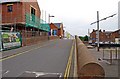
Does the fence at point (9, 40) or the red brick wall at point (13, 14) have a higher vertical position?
the red brick wall at point (13, 14)

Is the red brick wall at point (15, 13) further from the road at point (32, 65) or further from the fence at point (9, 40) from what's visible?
the road at point (32, 65)

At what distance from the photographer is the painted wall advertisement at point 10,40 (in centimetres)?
2760

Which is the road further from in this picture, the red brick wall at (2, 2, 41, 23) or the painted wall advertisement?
the red brick wall at (2, 2, 41, 23)

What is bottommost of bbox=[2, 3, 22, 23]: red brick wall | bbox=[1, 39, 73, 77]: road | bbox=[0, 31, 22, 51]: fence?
bbox=[1, 39, 73, 77]: road

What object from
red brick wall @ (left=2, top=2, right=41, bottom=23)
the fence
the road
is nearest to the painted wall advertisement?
the fence

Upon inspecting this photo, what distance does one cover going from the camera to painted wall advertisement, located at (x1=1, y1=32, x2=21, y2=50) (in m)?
27.6

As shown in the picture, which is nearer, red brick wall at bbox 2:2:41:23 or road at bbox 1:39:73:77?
road at bbox 1:39:73:77

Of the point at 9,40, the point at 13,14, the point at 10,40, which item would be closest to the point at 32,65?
the point at 9,40

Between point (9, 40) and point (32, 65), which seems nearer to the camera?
point (32, 65)

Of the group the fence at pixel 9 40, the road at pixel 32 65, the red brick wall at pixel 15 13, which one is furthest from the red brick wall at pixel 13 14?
the road at pixel 32 65

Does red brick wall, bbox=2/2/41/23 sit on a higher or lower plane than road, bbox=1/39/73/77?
higher

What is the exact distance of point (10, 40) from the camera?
2991 centimetres

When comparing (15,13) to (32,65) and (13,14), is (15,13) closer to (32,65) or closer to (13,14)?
(13,14)

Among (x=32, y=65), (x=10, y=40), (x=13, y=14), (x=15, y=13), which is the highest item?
(x=15, y=13)
